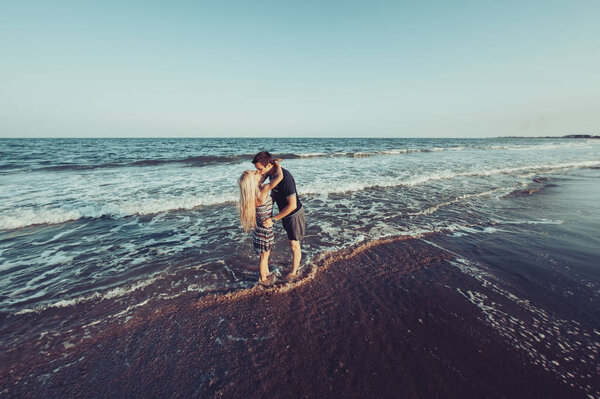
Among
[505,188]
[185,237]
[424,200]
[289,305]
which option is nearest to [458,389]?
[289,305]

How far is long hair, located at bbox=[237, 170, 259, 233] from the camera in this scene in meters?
3.55

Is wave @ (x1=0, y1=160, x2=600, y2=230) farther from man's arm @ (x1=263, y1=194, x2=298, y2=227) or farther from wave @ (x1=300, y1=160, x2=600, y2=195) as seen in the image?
man's arm @ (x1=263, y1=194, x2=298, y2=227)

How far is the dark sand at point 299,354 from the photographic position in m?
2.37

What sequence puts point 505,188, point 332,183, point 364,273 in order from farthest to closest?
1. point 332,183
2. point 505,188
3. point 364,273

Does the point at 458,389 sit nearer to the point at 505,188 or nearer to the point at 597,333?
the point at 597,333

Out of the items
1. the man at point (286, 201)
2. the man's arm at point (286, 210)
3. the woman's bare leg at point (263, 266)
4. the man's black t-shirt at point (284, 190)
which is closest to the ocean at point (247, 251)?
the woman's bare leg at point (263, 266)

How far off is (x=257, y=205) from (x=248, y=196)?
0.86ft

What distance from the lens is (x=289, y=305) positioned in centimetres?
364

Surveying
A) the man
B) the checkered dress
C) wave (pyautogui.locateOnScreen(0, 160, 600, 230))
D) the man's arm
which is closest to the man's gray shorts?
the man

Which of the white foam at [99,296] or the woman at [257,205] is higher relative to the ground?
the woman at [257,205]

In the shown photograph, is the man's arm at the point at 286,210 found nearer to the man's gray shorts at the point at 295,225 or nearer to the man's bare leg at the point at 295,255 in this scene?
the man's gray shorts at the point at 295,225

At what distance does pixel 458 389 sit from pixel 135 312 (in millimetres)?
4212

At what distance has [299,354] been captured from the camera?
2771 millimetres

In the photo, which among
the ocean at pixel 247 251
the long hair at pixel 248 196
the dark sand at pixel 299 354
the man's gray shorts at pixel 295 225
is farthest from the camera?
the man's gray shorts at pixel 295 225
